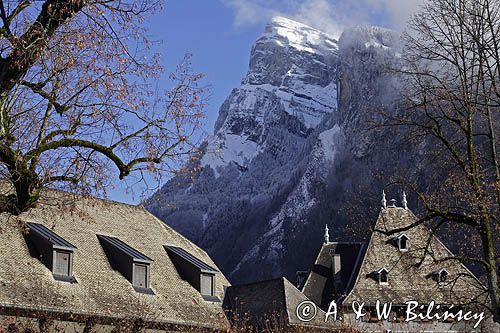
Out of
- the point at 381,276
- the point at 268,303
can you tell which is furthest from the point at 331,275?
the point at 268,303

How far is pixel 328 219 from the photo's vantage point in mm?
139375

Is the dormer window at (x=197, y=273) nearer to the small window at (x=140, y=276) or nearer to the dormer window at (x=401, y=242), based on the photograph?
the small window at (x=140, y=276)

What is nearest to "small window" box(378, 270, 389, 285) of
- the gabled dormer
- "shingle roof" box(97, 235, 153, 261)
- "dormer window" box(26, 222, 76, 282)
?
the gabled dormer

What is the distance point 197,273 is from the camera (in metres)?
33.1

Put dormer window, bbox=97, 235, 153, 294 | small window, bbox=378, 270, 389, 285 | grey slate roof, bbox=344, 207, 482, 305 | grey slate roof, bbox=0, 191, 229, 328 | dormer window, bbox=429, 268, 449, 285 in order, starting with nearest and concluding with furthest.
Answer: grey slate roof, bbox=0, 191, 229, 328 < dormer window, bbox=97, 235, 153, 294 < grey slate roof, bbox=344, 207, 482, 305 < dormer window, bbox=429, 268, 449, 285 < small window, bbox=378, 270, 389, 285

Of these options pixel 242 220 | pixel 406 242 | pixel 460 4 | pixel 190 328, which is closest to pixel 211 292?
pixel 190 328

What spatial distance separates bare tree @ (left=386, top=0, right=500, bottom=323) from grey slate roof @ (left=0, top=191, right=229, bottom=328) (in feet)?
31.2

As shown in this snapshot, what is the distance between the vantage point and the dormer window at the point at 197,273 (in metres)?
33.1

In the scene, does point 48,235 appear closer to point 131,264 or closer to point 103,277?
point 103,277

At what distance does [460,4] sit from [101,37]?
10.4 meters

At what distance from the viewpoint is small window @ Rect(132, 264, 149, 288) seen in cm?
3062

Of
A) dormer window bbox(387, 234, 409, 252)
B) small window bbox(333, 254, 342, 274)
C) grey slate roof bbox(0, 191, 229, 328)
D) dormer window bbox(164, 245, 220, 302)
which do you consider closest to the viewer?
grey slate roof bbox(0, 191, 229, 328)

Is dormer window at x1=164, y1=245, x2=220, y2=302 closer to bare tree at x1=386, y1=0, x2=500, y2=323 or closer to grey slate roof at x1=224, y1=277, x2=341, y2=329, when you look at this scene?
grey slate roof at x1=224, y1=277, x2=341, y2=329

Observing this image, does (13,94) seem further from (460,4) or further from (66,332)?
(66,332)
